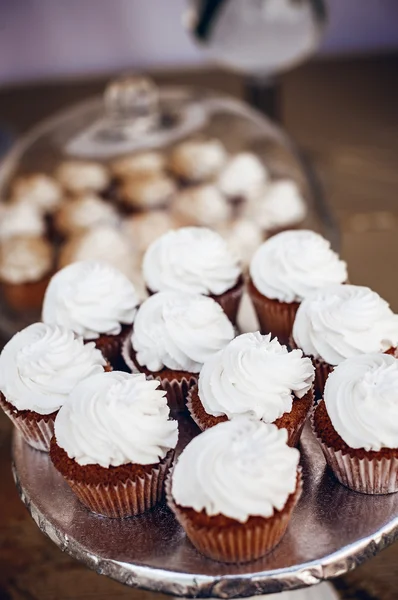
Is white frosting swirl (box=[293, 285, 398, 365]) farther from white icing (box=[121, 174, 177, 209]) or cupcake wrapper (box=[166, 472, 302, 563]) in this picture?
white icing (box=[121, 174, 177, 209])

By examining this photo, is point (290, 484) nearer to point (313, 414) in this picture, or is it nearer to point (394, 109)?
point (313, 414)

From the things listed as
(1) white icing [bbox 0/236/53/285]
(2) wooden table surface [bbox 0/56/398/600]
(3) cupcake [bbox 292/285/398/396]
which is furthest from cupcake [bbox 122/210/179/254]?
(3) cupcake [bbox 292/285/398/396]

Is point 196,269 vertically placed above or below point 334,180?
above

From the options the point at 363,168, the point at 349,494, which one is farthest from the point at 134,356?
the point at 363,168

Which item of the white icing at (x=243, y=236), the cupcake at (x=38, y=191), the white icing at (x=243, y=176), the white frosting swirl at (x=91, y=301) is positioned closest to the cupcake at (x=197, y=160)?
the white icing at (x=243, y=176)

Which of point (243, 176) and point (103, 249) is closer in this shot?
point (103, 249)

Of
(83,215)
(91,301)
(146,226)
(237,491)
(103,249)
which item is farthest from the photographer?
(83,215)

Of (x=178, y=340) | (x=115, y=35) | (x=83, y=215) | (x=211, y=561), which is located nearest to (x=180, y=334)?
(x=178, y=340)

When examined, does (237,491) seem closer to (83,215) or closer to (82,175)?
(83,215)
